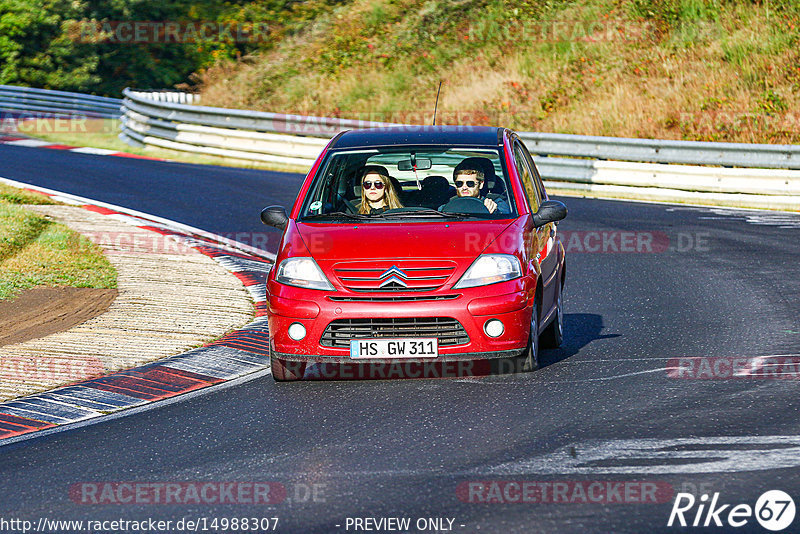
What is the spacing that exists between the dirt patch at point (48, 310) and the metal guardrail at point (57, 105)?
24.4 m

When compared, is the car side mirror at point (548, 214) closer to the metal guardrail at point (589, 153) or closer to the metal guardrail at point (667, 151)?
the metal guardrail at point (589, 153)

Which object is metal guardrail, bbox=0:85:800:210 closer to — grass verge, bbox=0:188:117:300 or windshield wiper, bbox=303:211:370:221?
grass verge, bbox=0:188:117:300

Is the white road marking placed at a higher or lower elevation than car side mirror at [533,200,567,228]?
lower

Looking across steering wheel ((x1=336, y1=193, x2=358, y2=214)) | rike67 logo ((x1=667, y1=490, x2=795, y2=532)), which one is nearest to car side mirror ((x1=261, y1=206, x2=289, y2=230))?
steering wheel ((x1=336, y1=193, x2=358, y2=214))

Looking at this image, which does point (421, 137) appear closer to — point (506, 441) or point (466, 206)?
point (466, 206)

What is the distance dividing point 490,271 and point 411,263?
0.55 metres

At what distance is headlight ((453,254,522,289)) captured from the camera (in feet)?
26.1

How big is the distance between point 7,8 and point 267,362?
111 feet

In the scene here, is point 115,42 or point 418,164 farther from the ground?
point 115,42

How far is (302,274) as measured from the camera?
816 centimetres

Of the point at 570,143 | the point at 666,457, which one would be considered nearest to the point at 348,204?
the point at 666,457

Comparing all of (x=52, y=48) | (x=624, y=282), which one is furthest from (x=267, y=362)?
(x=52, y=48)

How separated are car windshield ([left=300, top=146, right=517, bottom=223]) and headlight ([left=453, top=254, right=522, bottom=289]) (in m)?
0.66

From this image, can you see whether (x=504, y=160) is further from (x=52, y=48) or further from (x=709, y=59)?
(x=52, y=48)
